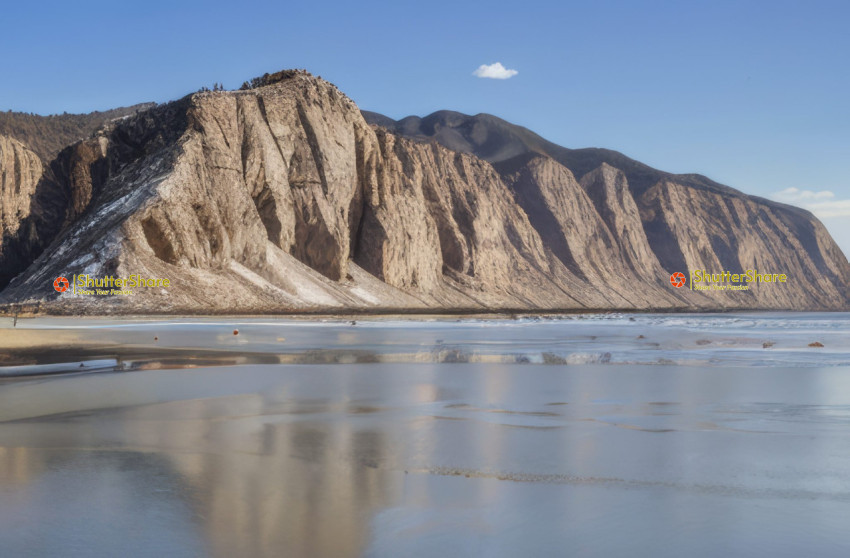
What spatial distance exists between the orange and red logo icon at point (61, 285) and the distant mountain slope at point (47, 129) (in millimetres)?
45211

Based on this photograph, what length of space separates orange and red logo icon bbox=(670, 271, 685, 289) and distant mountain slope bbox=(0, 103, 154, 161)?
9525cm

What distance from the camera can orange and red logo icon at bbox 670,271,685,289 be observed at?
15375 cm

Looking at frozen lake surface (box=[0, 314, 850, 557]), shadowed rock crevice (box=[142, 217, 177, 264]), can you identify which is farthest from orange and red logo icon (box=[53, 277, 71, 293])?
frozen lake surface (box=[0, 314, 850, 557])

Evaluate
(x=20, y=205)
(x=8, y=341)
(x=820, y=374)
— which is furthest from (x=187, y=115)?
(x=820, y=374)

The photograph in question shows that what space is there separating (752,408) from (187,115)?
73.3 metres

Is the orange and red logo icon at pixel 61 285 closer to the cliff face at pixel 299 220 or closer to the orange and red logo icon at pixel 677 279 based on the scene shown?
the cliff face at pixel 299 220

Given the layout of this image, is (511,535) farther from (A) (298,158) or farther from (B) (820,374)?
(A) (298,158)

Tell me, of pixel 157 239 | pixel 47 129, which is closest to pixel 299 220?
pixel 157 239

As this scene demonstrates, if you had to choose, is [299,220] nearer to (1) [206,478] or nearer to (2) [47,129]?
(2) [47,129]

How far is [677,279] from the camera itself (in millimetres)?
155000

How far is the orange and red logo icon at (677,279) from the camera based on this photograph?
15375 cm

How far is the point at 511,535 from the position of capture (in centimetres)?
530

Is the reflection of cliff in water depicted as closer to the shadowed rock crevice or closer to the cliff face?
the cliff face

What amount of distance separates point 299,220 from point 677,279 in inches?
3634
